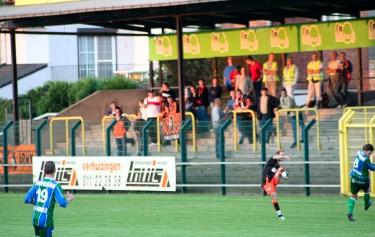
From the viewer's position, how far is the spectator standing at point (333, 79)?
94.7ft

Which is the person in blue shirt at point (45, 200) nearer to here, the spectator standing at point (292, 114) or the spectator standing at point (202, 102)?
the spectator standing at point (292, 114)

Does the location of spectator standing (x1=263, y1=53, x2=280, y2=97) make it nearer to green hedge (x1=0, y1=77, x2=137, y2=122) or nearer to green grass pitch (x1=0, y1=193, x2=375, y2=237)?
green grass pitch (x1=0, y1=193, x2=375, y2=237)

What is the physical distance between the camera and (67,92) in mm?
43188

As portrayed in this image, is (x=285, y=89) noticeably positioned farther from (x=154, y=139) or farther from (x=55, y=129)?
(x=55, y=129)

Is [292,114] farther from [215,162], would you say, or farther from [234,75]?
[234,75]

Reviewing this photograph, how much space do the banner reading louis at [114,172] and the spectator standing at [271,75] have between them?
215 inches

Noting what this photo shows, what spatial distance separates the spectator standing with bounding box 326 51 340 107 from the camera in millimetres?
28859

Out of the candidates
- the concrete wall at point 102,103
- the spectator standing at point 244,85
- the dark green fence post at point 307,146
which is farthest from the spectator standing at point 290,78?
the concrete wall at point 102,103

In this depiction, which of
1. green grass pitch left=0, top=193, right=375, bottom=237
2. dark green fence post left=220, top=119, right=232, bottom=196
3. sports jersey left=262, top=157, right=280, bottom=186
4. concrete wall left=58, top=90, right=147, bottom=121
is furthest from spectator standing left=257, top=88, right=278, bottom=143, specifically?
concrete wall left=58, top=90, right=147, bottom=121

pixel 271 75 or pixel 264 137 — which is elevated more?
pixel 271 75

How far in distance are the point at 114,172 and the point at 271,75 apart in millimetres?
6150

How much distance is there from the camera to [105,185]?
27.1 metres

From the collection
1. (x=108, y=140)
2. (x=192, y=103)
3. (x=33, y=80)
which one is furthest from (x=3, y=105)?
(x=108, y=140)

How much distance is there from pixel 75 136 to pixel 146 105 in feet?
9.24
